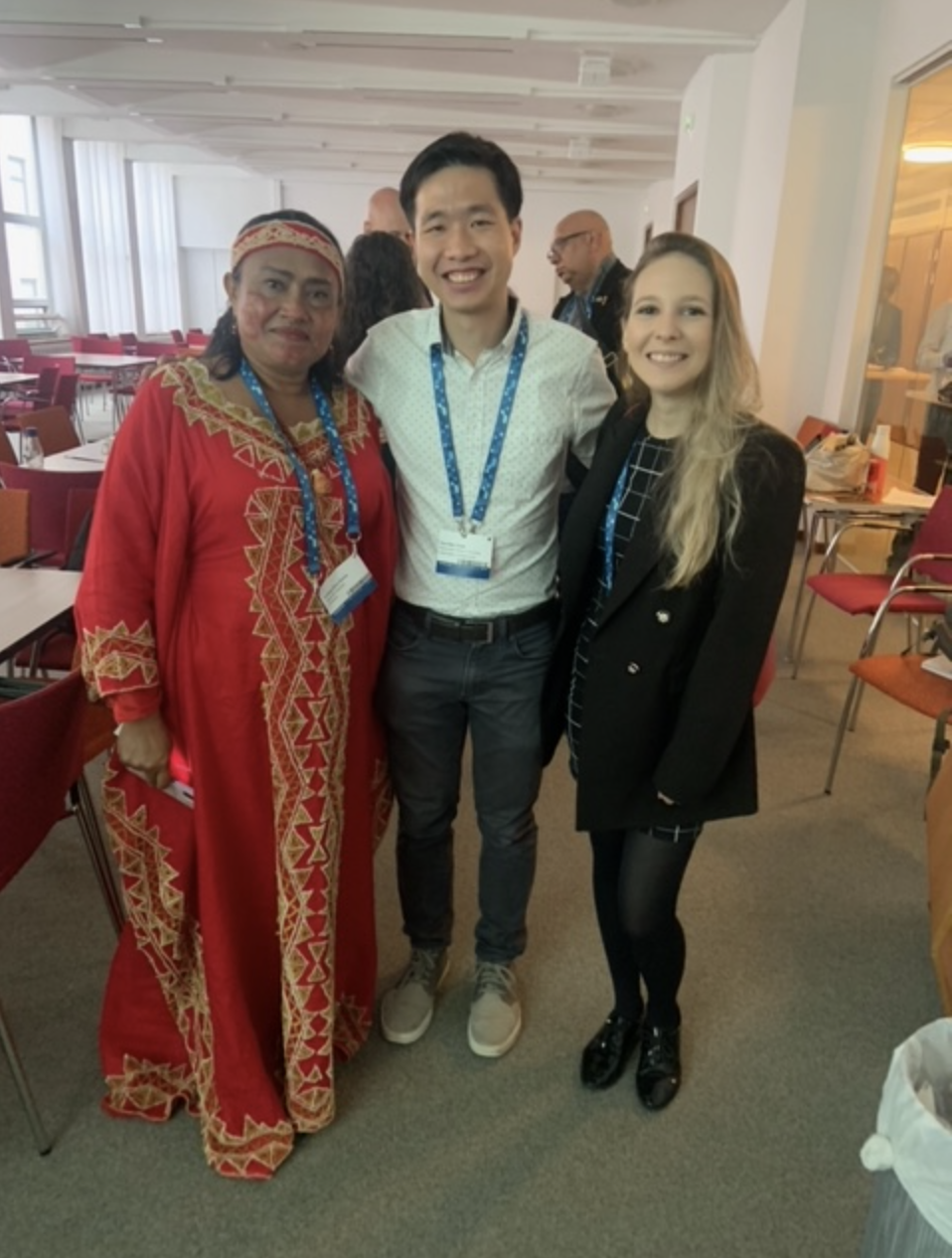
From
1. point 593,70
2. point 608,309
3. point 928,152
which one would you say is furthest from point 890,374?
point 593,70

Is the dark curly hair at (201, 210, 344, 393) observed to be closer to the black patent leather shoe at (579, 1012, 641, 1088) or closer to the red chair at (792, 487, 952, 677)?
the black patent leather shoe at (579, 1012, 641, 1088)

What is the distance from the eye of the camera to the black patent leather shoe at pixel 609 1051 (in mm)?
1731

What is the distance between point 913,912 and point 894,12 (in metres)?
4.87

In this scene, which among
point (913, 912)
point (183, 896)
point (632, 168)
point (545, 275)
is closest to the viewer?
point (183, 896)

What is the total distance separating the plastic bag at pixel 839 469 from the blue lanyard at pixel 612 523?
2.60m

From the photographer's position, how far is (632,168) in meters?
13.3

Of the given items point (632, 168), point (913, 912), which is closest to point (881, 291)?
point (913, 912)

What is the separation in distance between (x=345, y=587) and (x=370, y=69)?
8.40 m

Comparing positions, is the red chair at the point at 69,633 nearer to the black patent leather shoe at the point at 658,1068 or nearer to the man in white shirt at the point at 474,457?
the man in white shirt at the point at 474,457

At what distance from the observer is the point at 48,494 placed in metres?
3.14

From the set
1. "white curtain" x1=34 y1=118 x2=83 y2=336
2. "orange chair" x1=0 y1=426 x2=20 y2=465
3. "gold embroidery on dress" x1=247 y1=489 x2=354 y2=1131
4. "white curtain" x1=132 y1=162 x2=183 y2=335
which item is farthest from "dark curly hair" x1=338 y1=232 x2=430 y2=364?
"white curtain" x1=132 y1=162 x2=183 y2=335

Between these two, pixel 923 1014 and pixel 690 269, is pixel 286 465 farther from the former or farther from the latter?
pixel 923 1014

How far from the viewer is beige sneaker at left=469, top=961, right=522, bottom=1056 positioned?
180 cm

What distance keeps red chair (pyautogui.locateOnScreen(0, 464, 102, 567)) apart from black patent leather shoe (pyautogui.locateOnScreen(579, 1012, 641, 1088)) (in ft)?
7.85
